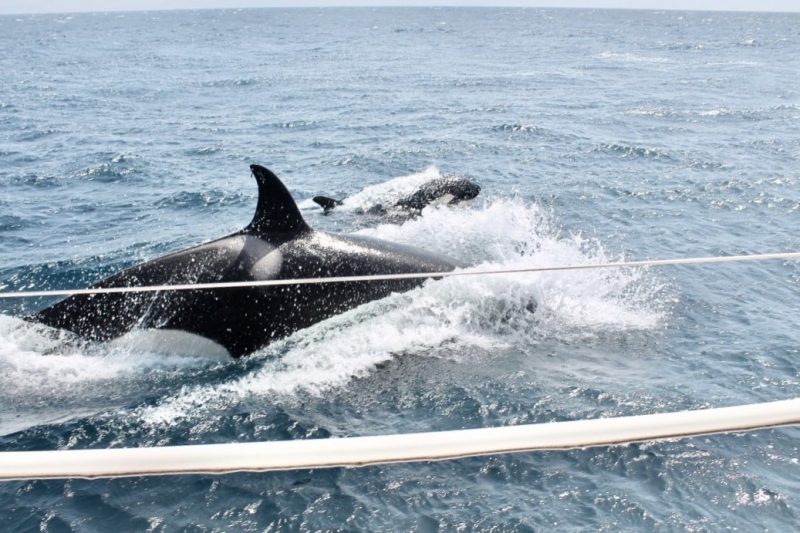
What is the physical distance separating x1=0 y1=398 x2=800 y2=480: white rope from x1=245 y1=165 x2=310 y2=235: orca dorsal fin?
730 cm

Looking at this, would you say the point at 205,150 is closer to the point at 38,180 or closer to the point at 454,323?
the point at 38,180

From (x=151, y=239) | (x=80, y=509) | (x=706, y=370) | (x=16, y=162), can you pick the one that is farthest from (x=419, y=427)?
(x=16, y=162)

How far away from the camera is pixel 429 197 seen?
17.5 metres

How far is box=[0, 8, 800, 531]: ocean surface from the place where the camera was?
676 centimetres

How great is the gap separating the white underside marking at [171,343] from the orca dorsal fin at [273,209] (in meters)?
1.61

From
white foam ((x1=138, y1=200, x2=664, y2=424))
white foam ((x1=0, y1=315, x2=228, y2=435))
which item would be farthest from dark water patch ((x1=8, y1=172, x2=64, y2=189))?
white foam ((x1=138, y1=200, x2=664, y2=424))

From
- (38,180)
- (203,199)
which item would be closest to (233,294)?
(203,199)

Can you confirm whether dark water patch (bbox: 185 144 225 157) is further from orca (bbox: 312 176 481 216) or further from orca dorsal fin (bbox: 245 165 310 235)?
orca dorsal fin (bbox: 245 165 310 235)

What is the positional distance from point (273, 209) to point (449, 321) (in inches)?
126

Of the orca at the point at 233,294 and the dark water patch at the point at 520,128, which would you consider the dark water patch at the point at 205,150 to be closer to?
the dark water patch at the point at 520,128

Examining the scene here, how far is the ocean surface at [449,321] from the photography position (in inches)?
266

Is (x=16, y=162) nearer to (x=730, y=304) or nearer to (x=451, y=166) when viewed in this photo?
(x=451, y=166)

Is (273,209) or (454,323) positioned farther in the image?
(454,323)

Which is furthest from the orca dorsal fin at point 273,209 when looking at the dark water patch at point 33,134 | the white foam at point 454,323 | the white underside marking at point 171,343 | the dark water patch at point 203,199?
the dark water patch at point 33,134
